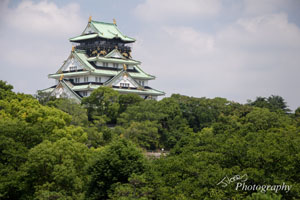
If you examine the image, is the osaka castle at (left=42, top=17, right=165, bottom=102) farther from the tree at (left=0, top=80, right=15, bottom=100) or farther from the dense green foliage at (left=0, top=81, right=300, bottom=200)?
the dense green foliage at (left=0, top=81, right=300, bottom=200)

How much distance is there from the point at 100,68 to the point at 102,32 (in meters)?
7.75

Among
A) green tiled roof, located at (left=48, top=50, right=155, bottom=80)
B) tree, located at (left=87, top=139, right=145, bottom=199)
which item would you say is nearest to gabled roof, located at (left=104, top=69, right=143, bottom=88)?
green tiled roof, located at (left=48, top=50, right=155, bottom=80)

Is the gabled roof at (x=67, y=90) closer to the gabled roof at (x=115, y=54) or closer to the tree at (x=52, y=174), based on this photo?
the gabled roof at (x=115, y=54)

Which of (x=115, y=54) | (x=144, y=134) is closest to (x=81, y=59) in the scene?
(x=115, y=54)

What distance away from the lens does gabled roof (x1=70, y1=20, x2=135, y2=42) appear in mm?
87125

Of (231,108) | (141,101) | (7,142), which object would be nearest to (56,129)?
(7,142)

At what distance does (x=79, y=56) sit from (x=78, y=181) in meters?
50.5

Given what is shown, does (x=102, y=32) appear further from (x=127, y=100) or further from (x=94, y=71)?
(x=127, y=100)

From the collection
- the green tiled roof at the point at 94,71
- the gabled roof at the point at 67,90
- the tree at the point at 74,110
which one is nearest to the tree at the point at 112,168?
the tree at the point at 74,110

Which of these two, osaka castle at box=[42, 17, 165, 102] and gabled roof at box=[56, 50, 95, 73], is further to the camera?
gabled roof at box=[56, 50, 95, 73]

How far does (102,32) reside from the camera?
289 feet

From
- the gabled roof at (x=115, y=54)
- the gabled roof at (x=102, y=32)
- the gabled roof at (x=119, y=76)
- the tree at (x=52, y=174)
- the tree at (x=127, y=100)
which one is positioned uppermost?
the gabled roof at (x=102, y=32)

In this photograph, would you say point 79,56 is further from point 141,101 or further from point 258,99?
point 258,99

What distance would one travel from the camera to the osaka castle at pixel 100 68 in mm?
80000
